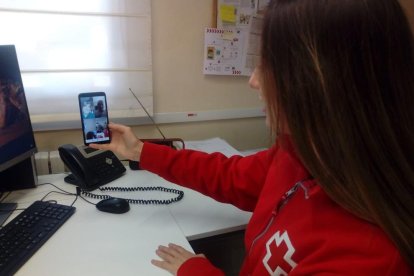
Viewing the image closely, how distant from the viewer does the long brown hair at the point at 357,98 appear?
21.6 inches

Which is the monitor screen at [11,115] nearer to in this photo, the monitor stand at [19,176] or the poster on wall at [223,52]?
the monitor stand at [19,176]

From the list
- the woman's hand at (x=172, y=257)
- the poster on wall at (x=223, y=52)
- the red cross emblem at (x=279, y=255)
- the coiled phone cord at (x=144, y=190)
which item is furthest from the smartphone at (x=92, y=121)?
the red cross emblem at (x=279, y=255)

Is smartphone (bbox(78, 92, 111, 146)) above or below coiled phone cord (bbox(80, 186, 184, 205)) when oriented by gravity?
above

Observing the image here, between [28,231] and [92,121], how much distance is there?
46 cm

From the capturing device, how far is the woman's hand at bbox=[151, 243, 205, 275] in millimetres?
828

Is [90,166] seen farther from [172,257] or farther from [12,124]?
[172,257]

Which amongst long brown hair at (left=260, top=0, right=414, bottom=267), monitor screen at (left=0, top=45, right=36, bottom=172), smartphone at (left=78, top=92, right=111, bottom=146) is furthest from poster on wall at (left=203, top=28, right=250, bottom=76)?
long brown hair at (left=260, top=0, right=414, bottom=267)

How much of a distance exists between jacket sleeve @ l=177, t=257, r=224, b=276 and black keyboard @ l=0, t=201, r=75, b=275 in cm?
38

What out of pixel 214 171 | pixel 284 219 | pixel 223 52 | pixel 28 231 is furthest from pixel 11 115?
pixel 223 52

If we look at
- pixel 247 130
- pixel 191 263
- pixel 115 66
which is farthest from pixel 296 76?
pixel 247 130

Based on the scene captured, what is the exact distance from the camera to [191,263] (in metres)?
0.84

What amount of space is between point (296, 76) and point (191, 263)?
1.72 feet

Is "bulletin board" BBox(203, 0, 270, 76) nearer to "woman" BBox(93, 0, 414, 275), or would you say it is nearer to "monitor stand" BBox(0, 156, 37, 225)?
"monitor stand" BBox(0, 156, 37, 225)

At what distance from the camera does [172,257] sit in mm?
859
